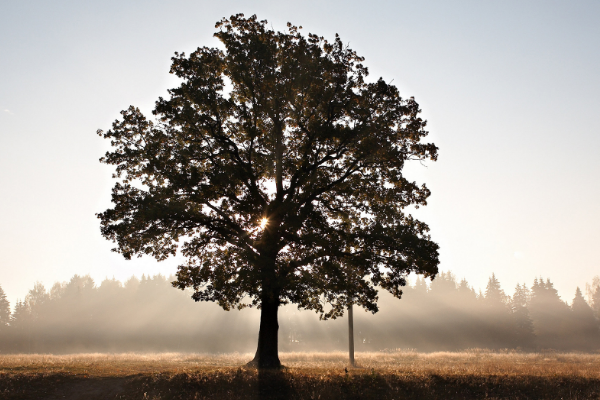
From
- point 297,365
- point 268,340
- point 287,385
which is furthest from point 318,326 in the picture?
point 287,385

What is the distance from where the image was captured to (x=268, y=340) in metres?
17.5

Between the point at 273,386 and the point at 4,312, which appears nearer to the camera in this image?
the point at 273,386

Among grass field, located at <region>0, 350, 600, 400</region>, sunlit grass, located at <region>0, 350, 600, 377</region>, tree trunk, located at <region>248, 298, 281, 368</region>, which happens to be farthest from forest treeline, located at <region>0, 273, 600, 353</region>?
grass field, located at <region>0, 350, 600, 400</region>

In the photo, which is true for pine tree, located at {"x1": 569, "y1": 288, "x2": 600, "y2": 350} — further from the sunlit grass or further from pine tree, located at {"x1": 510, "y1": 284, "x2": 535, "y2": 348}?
the sunlit grass

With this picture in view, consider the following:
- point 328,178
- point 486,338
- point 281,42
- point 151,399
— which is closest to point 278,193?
point 328,178

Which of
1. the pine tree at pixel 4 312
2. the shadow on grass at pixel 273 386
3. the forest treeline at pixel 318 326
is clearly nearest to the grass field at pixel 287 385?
the shadow on grass at pixel 273 386

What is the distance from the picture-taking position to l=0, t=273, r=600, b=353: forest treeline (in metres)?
80.5

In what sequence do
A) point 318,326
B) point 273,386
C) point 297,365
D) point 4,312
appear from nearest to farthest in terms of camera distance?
point 273,386 < point 297,365 < point 4,312 < point 318,326

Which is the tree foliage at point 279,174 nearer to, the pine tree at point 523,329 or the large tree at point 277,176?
the large tree at point 277,176

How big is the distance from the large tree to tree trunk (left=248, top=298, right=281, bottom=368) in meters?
0.05

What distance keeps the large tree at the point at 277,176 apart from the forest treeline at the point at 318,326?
218 feet

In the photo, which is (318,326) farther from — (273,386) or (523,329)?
(273,386)

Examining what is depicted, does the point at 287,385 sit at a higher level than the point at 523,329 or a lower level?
higher

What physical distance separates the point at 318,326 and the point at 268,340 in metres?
77.7
